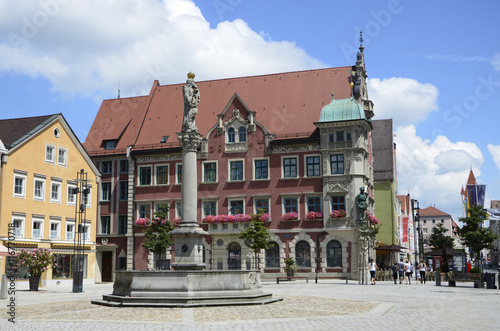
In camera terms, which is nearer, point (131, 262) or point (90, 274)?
point (90, 274)

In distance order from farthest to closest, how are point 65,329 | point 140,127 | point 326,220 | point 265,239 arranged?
point 140,127 < point 326,220 < point 265,239 < point 65,329

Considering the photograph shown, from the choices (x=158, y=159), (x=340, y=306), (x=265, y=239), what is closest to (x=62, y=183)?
(x=158, y=159)

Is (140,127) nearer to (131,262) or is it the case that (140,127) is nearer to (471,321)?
(131,262)

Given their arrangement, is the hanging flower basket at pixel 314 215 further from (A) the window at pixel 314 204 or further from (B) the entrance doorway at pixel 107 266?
(B) the entrance doorway at pixel 107 266

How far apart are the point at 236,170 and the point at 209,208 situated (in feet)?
13.4

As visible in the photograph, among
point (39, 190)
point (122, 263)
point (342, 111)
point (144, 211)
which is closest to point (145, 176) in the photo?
point (144, 211)

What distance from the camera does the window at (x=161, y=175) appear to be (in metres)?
54.0

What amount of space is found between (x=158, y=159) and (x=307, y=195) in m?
14.2

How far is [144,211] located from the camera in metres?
54.3

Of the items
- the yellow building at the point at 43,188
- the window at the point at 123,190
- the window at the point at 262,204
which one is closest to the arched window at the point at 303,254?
the window at the point at 262,204

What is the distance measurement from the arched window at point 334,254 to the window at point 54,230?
68.8 feet

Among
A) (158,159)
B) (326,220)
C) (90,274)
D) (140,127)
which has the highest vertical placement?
(140,127)

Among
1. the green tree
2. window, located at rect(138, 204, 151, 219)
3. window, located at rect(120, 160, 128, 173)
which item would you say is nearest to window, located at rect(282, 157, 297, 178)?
the green tree

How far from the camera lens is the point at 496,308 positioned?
19469 millimetres
